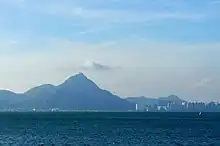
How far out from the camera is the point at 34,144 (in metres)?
79.5

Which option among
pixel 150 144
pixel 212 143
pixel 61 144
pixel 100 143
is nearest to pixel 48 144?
pixel 61 144

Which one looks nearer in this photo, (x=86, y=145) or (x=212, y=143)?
(x=86, y=145)

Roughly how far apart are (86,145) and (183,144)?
1430cm

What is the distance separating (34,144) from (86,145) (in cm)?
785

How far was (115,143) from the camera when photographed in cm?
8038

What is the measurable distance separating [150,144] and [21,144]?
61.3 feet

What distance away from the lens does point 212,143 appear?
83062mm

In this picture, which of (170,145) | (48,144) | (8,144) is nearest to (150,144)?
(170,145)

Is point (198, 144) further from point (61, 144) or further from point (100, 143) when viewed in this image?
point (61, 144)

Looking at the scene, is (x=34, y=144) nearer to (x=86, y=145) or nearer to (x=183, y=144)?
(x=86, y=145)

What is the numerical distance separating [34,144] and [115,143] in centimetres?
1179

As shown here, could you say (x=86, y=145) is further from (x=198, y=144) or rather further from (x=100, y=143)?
(x=198, y=144)

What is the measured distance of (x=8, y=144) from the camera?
260ft

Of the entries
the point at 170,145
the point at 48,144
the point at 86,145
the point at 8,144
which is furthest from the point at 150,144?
the point at 8,144
